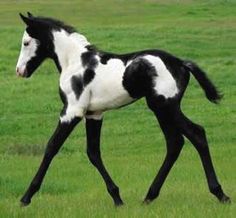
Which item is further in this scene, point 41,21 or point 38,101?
point 38,101

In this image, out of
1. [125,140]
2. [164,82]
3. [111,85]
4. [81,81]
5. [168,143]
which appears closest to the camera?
[164,82]

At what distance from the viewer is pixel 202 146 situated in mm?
9141

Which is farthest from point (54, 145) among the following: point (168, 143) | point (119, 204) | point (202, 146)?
point (202, 146)

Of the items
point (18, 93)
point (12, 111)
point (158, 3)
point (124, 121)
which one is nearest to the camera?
point (124, 121)

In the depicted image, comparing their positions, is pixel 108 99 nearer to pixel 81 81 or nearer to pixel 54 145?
pixel 81 81

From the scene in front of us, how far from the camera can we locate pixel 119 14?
178ft

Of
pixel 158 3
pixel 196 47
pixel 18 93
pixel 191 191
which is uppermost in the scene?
pixel 191 191

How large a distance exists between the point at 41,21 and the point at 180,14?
44.1 metres

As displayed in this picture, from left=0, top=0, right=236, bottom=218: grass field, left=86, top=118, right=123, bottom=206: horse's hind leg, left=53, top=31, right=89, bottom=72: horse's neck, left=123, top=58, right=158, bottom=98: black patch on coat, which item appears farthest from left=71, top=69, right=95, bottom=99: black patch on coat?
left=0, top=0, right=236, bottom=218: grass field

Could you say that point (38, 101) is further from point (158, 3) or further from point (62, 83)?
point (158, 3)

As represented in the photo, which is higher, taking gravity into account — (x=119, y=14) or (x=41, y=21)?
(x=41, y=21)

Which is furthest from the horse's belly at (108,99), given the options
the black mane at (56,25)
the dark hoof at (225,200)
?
the dark hoof at (225,200)

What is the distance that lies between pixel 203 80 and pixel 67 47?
1528 mm

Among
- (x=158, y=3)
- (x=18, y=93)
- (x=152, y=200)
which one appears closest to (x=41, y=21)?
(x=152, y=200)
